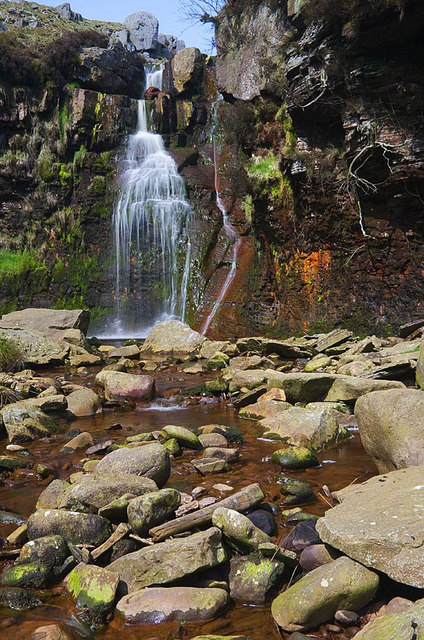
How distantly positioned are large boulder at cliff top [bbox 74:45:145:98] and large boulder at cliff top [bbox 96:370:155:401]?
2027cm

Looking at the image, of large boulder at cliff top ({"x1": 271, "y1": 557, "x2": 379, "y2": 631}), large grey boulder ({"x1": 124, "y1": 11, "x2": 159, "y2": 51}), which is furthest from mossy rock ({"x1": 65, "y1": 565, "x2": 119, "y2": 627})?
large grey boulder ({"x1": 124, "y1": 11, "x2": 159, "y2": 51})

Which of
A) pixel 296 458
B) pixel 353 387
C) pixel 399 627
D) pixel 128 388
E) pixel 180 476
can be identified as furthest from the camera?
pixel 128 388

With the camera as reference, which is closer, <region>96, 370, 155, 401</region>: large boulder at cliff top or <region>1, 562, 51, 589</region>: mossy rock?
<region>1, 562, 51, 589</region>: mossy rock

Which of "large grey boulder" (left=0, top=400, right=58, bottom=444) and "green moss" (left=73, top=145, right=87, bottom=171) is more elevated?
"green moss" (left=73, top=145, right=87, bottom=171)

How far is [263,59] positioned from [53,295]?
12.1m

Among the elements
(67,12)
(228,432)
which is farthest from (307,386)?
(67,12)

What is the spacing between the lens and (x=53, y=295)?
68.9 feet

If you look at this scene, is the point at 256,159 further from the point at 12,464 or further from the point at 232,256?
the point at 12,464

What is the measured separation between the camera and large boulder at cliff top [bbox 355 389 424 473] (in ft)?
11.6

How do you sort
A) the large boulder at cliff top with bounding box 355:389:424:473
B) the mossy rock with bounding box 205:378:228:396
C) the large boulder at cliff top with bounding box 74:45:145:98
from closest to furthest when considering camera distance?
the large boulder at cliff top with bounding box 355:389:424:473 → the mossy rock with bounding box 205:378:228:396 → the large boulder at cliff top with bounding box 74:45:145:98

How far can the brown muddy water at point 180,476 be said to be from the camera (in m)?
2.40

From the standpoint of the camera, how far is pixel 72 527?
3.10 m

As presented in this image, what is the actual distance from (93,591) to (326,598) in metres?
1.18

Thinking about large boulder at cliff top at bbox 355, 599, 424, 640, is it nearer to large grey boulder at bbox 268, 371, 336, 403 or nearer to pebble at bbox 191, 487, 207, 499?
pebble at bbox 191, 487, 207, 499
